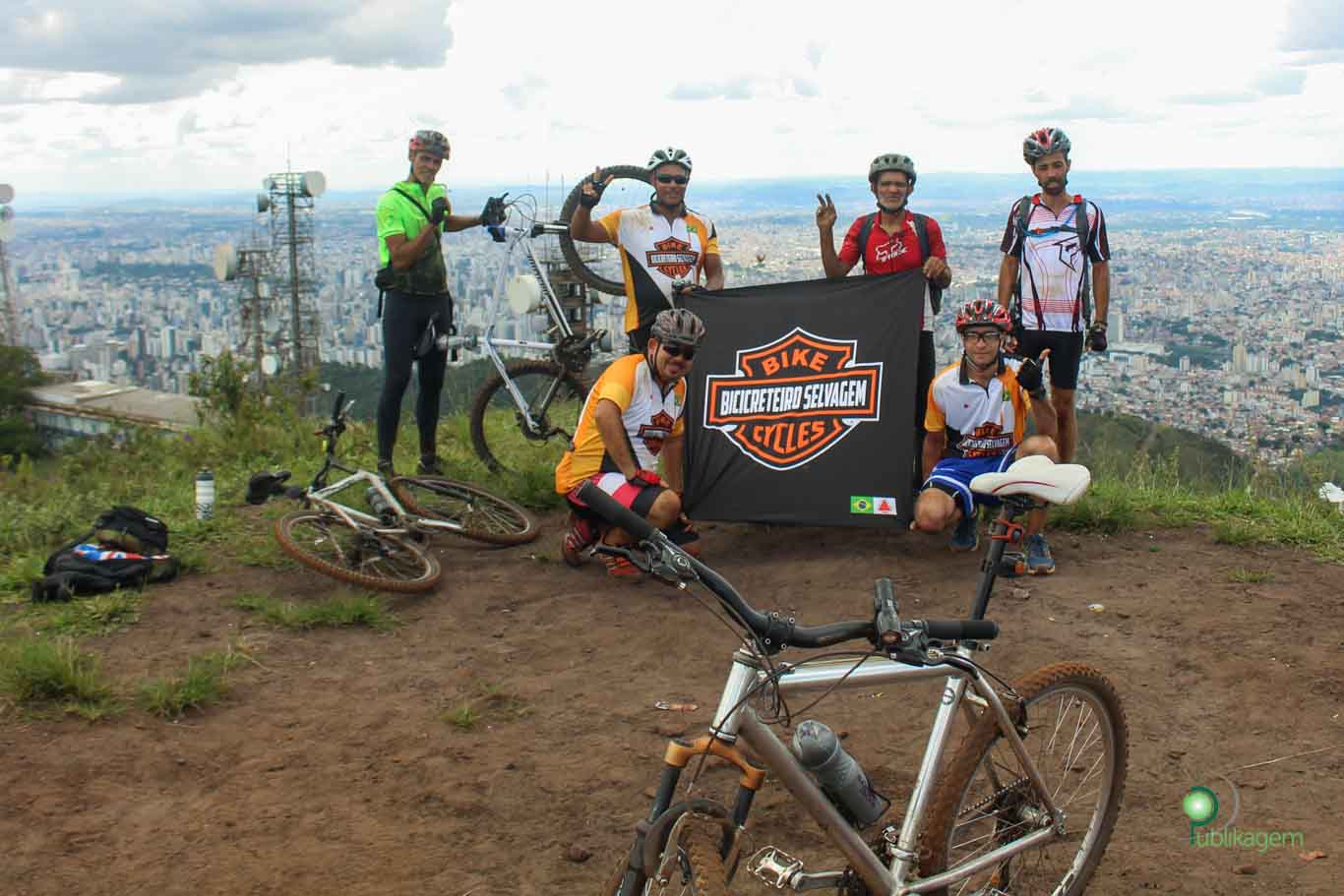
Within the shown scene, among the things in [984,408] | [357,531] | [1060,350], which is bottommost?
[357,531]

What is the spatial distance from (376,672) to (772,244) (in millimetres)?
7909

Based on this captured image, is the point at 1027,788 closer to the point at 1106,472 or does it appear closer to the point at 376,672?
the point at 376,672

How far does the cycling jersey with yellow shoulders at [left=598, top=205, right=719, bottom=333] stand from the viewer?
715cm

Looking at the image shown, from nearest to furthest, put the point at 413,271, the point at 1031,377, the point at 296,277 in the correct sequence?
1. the point at 1031,377
2. the point at 413,271
3. the point at 296,277

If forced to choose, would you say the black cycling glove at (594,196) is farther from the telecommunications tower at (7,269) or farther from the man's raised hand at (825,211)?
the telecommunications tower at (7,269)

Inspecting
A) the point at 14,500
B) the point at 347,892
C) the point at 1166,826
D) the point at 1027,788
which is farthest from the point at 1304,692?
the point at 14,500

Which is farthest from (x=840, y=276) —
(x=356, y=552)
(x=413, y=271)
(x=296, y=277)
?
(x=296, y=277)

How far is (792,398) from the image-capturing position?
706 centimetres

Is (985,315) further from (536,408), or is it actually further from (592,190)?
(536,408)

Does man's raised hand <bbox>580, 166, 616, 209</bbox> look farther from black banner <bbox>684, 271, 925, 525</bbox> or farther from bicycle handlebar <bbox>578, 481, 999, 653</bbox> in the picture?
bicycle handlebar <bbox>578, 481, 999, 653</bbox>

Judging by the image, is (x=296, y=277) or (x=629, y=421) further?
(x=296, y=277)

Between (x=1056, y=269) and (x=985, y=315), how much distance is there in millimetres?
837

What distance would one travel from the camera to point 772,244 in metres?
12.1

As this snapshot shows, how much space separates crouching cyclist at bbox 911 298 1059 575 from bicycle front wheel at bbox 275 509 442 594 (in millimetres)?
2746
